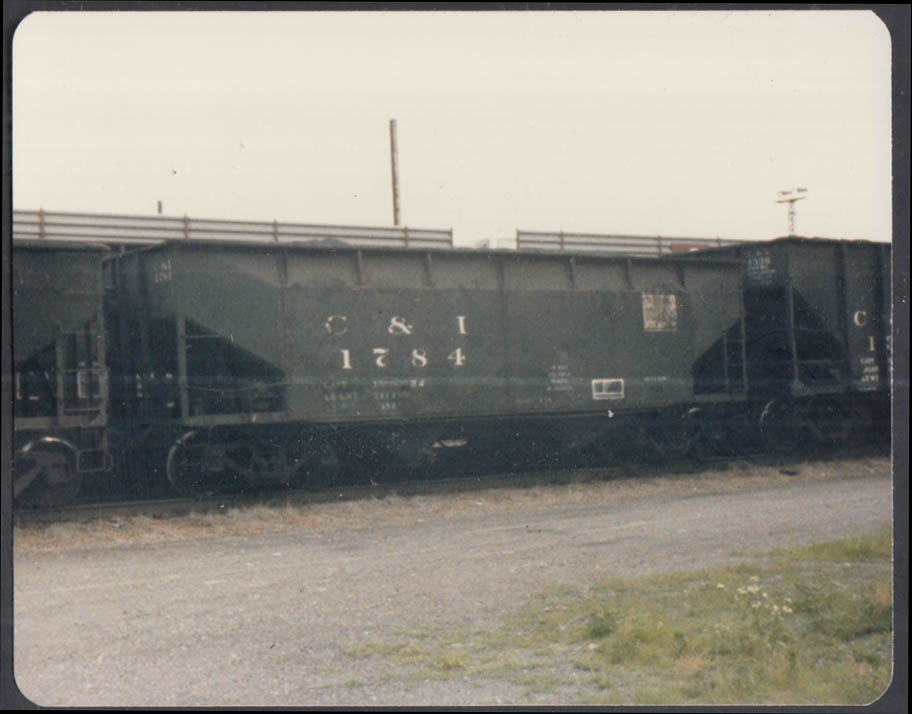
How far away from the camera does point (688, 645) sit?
5.52m

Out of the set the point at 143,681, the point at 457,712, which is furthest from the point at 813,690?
the point at 143,681

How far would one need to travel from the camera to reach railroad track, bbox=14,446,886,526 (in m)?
10.2

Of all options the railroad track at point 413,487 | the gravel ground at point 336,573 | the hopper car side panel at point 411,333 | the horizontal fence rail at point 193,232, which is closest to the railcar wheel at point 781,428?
the railroad track at point 413,487

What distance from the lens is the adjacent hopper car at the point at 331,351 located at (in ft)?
33.7

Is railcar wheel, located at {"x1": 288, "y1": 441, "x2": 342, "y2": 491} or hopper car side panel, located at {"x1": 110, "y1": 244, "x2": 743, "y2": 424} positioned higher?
hopper car side panel, located at {"x1": 110, "y1": 244, "x2": 743, "y2": 424}

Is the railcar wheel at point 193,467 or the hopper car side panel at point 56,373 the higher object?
the hopper car side panel at point 56,373

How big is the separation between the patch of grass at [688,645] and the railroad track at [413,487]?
16.4 feet

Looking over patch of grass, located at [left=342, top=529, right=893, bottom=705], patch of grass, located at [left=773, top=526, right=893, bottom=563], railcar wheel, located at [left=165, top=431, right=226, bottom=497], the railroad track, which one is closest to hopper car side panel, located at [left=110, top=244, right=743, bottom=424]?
railcar wheel, located at [left=165, top=431, right=226, bottom=497]

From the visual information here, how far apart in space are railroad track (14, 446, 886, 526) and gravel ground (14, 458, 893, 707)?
31 centimetres

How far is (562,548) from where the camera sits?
8344 millimetres

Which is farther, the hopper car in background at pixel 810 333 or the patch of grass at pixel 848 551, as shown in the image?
the hopper car in background at pixel 810 333

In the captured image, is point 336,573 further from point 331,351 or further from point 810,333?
point 810,333

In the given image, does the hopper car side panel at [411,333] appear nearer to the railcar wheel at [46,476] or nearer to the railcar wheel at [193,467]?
the railcar wheel at [193,467]

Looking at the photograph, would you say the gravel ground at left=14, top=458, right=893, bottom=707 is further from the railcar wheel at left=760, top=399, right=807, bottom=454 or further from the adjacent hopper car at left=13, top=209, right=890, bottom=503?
the railcar wheel at left=760, top=399, right=807, bottom=454
